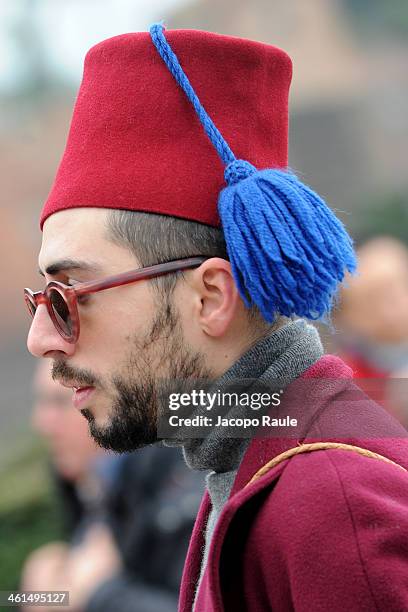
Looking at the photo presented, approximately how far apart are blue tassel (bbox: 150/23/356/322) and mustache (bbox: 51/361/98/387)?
37 cm

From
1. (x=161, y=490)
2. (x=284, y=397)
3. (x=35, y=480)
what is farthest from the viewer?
(x=35, y=480)

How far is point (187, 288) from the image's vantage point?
6.36 feet

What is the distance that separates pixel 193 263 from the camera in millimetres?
1935

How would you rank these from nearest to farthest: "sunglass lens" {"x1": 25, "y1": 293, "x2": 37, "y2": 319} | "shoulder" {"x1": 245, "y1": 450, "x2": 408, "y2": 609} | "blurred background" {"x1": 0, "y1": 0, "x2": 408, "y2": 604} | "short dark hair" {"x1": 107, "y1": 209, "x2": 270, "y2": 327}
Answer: "shoulder" {"x1": 245, "y1": 450, "x2": 408, "y2": 609}
"short dark hair" {"x1": 107, "y1": 209, "x2": 270, "y2": 327}
"sunglass lens" {"x1": 25, "y1": 293, "x2": 37, "y2": 319}
"blurred background" {"x1": 0, "y1": 0, "x2": 408, "y2": 604}

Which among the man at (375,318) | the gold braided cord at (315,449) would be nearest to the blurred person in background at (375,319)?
the man at (375,318)

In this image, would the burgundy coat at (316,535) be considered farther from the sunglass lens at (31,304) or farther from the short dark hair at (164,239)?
the sunglass lens at (31,304)

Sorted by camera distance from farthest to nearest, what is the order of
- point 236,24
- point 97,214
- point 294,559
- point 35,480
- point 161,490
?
point 236,24, point 35,480, point 161,490, point 97,214, point 294,559

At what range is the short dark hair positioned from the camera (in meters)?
1.95

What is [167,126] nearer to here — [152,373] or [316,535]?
[152,373]

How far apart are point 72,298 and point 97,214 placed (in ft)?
0.61

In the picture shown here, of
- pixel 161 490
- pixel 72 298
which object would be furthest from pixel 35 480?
pixel 72 298

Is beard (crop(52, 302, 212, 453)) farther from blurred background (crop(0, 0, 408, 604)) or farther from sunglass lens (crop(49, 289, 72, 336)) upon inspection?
blurred background (crop(0, 0, 408, 604))

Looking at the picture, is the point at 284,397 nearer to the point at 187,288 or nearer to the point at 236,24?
the point at 187,288

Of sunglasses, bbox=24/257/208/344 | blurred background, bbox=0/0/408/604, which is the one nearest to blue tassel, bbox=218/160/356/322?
sunglasses, bbox=24/257/208/344
